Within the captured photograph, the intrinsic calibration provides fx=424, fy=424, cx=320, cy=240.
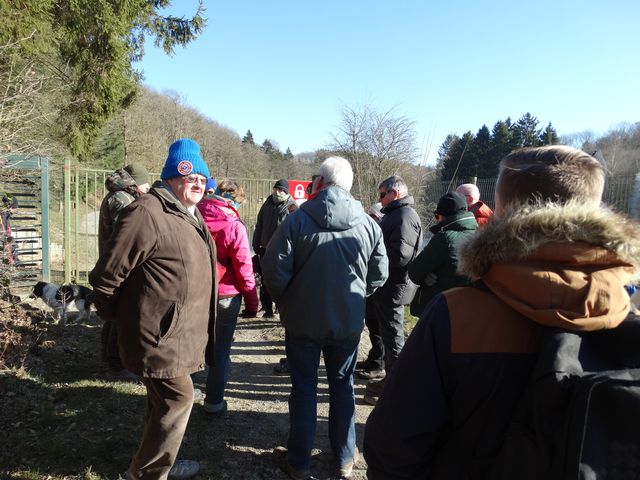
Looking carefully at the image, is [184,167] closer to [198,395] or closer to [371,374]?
[198,395]

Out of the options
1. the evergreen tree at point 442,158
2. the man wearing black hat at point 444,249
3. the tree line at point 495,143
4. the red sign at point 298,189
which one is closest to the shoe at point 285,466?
the man wearing black hat at point 444,249

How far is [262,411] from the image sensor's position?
387cm

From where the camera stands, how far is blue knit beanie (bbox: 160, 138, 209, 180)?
249cm

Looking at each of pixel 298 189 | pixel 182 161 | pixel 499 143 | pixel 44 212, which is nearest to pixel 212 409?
pixel 182 161

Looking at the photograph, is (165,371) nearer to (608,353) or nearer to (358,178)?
(608,353)

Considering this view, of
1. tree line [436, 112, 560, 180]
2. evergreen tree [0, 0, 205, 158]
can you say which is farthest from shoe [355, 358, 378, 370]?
tree line [436, 112, 560, 180]

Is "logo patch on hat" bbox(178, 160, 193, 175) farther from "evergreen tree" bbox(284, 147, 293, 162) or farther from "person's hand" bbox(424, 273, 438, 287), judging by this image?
"evergreen tree" bbox(284, 147, 293, 162)

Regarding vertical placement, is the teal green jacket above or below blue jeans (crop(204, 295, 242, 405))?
above

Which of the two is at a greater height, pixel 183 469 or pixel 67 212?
pixel 67 212

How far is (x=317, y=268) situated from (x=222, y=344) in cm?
132

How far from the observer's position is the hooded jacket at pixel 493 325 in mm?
997

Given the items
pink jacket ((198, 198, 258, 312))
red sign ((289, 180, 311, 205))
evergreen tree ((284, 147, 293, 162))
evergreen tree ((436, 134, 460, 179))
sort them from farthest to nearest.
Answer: evergreen tree ((284, 147, 293, 162)) < evergreen tree ((436, 134, 460, 179)) < red sign ((289, 180, 311, 205)) < pink jacket ((198, 198, 258, 312))

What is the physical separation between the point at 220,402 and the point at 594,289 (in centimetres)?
336

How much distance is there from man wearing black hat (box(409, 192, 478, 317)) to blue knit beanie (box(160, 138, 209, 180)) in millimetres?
1889
